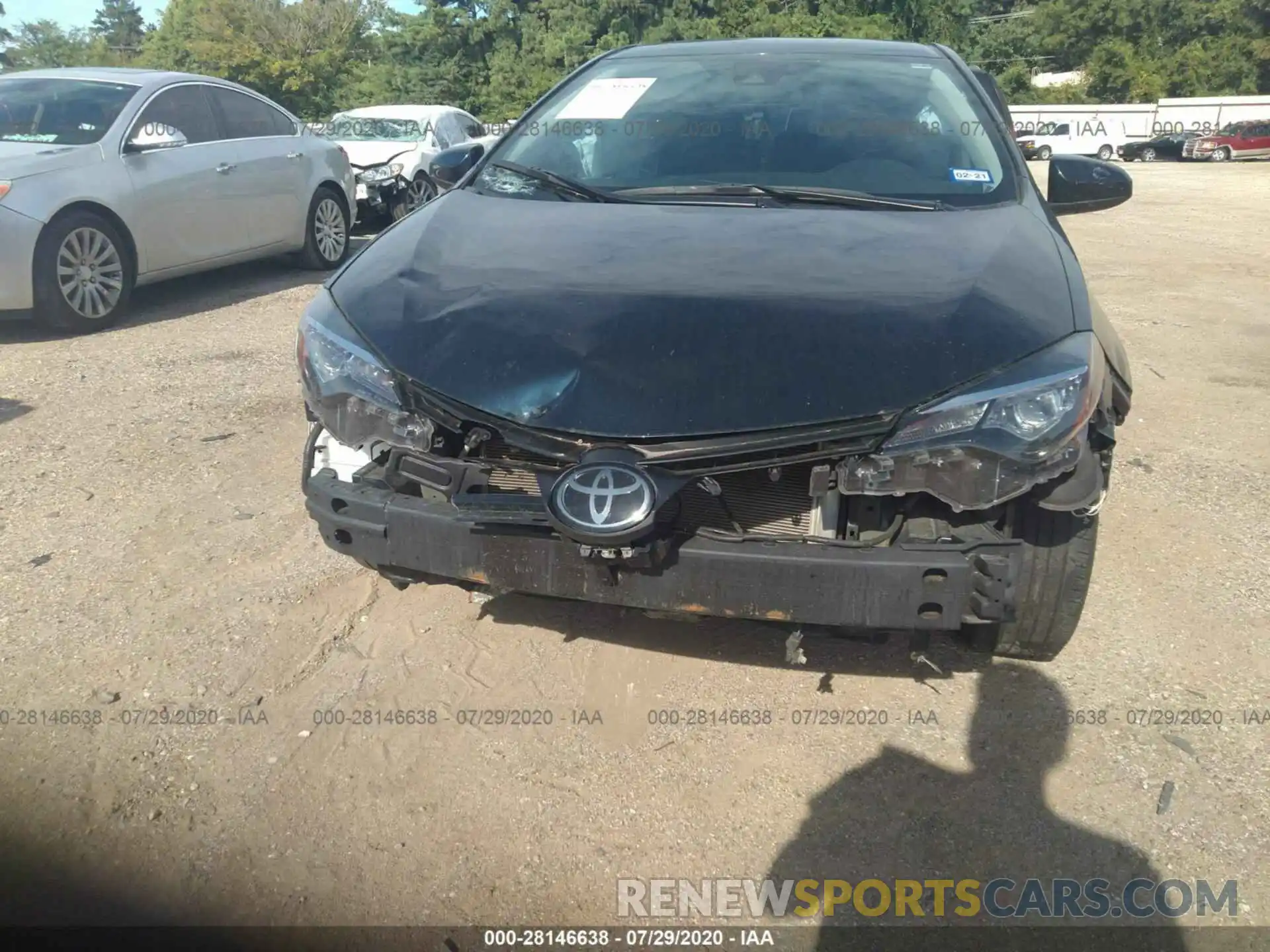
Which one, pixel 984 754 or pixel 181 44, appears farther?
pixel 181 44

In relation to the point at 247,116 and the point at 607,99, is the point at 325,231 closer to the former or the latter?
the point at 247,116

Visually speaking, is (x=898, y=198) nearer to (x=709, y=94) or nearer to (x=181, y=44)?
(x=709, y=94)

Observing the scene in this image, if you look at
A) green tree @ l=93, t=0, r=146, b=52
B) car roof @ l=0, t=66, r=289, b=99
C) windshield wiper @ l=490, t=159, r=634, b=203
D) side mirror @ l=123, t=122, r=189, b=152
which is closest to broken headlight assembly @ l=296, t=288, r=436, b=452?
windshield wiper @ l=490, t=159, r=634, b=203

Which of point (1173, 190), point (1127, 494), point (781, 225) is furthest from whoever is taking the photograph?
point (1173, 190)

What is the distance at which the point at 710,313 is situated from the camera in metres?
2.36

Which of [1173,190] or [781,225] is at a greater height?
[781,225]

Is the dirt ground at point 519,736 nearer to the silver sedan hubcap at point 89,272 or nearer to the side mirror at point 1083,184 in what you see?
the side mirror at point 1083,184

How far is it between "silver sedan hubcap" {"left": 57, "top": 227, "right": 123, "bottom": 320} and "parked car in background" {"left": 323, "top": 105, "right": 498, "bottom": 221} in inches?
160

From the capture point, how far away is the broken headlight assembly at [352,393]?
2.34 m

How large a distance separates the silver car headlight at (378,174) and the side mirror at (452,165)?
6.97 meters

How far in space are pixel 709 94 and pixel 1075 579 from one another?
209 centimetres

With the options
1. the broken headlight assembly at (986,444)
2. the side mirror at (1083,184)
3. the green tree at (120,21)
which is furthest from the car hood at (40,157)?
the green tree at (120,21)

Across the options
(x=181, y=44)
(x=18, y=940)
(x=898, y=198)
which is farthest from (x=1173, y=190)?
(x=181, y=44)

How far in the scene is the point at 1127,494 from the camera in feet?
13.3
